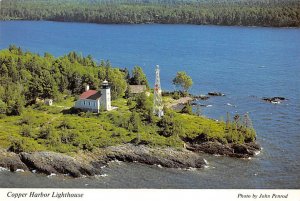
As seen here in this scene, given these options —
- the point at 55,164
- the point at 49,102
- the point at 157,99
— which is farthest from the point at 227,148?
the point at 49,102

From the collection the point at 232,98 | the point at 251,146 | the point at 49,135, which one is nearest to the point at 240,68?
the point at 232,98

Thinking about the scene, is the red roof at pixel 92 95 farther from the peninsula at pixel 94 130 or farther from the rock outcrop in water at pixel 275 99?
the rock outcrop in water at pixel 275 99

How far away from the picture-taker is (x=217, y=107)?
27391mm

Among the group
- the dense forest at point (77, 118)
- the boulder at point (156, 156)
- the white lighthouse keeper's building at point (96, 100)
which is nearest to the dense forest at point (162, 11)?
the dense forest at point (77, 118)

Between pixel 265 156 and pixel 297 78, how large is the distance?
1417 cm

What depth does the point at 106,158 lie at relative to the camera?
19719 millimetres

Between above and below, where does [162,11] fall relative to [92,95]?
above

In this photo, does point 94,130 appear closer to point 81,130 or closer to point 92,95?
point 81,130

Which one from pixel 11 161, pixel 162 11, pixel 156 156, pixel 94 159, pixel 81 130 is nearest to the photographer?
pixel 11 161

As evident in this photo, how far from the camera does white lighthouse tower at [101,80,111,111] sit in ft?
76.2

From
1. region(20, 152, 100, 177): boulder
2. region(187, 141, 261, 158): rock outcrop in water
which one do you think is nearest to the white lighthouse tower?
region(187, 141, 261, 158): rock outcrop in water

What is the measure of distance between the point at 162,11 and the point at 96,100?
166ft

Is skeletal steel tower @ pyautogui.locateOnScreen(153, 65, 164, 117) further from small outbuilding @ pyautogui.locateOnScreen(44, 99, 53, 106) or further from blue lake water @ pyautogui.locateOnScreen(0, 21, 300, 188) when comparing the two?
small outbuilding @ pyautogui.locateOnScreen(44, 99, 53, 106)

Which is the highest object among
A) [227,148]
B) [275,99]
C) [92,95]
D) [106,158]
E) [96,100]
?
[92,95]
